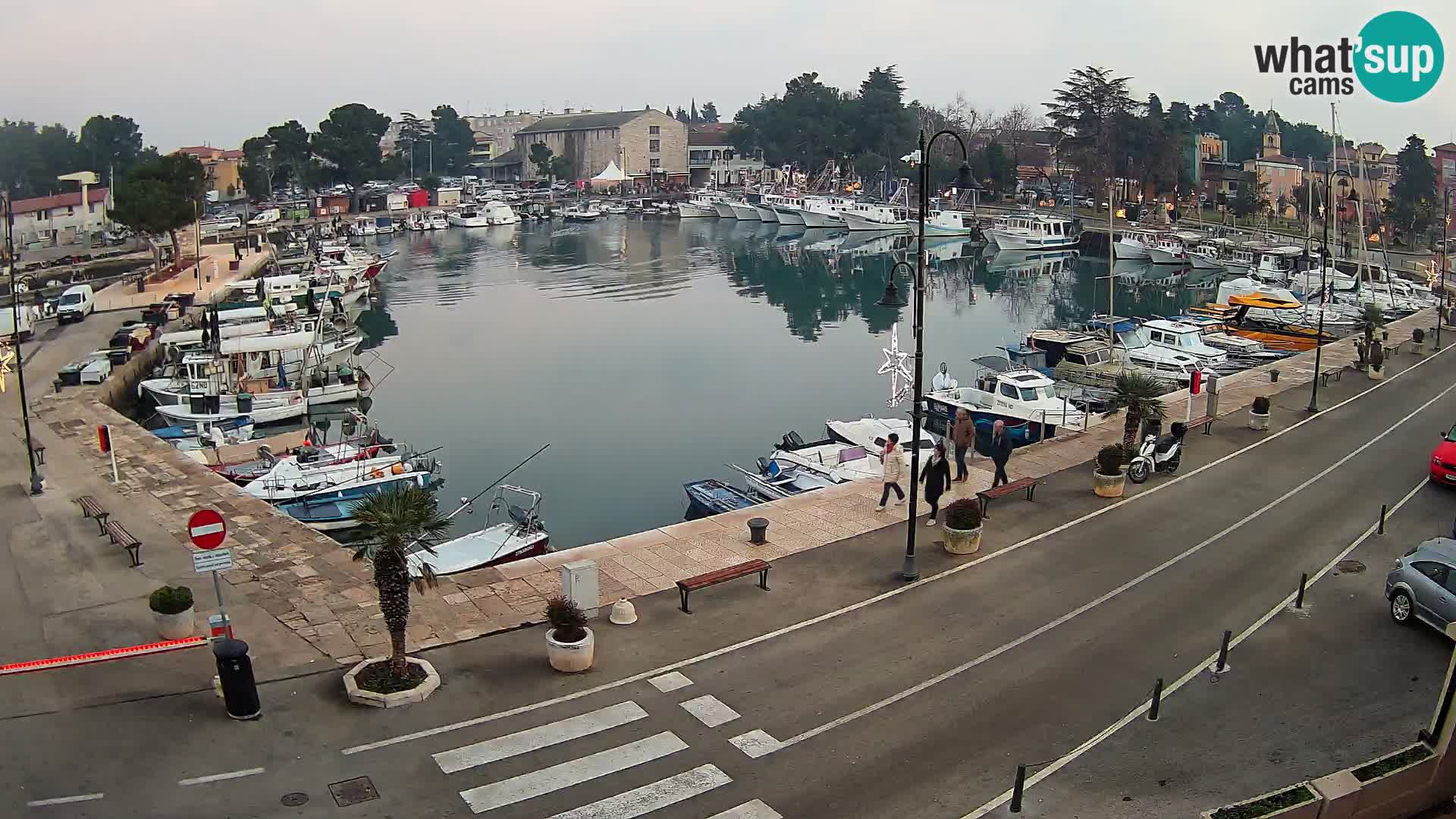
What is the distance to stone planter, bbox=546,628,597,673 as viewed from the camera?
47.4 feet

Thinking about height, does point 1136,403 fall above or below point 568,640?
above

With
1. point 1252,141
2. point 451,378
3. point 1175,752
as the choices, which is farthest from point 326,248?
point 1252,141

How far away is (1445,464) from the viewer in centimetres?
2303

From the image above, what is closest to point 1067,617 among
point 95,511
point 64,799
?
point 64,799

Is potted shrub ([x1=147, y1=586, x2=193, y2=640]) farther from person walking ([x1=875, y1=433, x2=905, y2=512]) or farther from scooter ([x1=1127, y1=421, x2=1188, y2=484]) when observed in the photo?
scooter ([x1=1127, y1=421, x2=1188, y2=484])

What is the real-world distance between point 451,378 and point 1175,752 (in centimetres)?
4312

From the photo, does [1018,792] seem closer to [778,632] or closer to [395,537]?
[778,632]

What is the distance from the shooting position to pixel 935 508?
20.7m

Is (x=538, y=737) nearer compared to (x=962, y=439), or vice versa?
(x=538, y=737)

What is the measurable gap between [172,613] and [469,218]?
12985cm

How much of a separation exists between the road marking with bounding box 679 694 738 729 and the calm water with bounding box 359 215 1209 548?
Answer: 1507 centimetres

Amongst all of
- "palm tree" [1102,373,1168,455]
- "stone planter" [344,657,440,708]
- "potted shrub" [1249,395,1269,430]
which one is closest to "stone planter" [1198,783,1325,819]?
"stone planter" [344,657,440,708]

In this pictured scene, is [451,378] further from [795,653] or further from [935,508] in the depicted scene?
[795,653]

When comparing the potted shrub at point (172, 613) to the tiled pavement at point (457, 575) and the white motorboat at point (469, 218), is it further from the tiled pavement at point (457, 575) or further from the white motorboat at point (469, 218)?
the white motorboat at point (469, 218)
